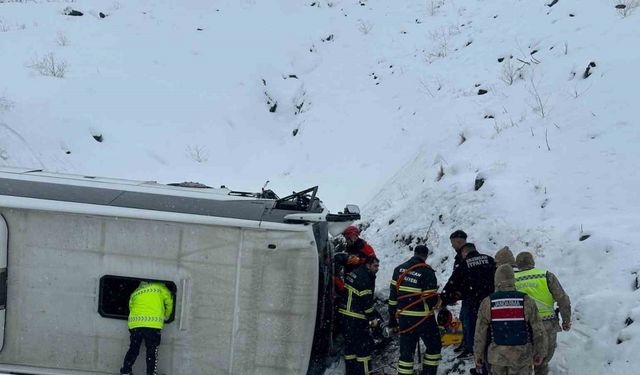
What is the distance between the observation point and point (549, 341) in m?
6.26

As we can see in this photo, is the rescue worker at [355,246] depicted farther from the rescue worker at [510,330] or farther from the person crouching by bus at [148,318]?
the person crouching by bus at [148,318]

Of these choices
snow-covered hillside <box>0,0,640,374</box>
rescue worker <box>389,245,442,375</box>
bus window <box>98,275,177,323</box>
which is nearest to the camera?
bus window <box>98,275,177,323</box>

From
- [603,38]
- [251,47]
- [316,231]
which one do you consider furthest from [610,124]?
[251,47]

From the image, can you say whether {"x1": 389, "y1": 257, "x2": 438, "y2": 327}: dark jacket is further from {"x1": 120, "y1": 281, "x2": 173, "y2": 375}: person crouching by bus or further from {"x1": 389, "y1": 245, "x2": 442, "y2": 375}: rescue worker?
{"x1": 120, "y1": 281, "x2": 173, "y2": 375}: person crouching by bus

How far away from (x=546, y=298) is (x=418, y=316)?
1.38 metres

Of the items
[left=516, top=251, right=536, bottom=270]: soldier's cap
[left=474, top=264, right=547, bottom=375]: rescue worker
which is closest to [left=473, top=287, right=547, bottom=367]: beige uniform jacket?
[left=474, top=264, right=547, bottom=375]: rescue worker

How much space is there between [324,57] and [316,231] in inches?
469

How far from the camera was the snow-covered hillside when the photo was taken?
8039 millimetres

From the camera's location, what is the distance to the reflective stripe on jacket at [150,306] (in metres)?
5.75

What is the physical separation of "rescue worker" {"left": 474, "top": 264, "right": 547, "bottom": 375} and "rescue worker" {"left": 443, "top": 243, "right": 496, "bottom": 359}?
38.2 inches

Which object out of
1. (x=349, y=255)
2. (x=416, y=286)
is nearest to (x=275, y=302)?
(x=416, y=286)

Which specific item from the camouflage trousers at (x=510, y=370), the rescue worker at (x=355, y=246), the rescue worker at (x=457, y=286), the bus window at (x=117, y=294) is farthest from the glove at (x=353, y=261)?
the bus window at (x=117, y=294)

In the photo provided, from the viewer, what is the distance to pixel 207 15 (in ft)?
63.0

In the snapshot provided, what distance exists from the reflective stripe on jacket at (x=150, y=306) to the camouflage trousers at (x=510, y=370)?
124 inches
